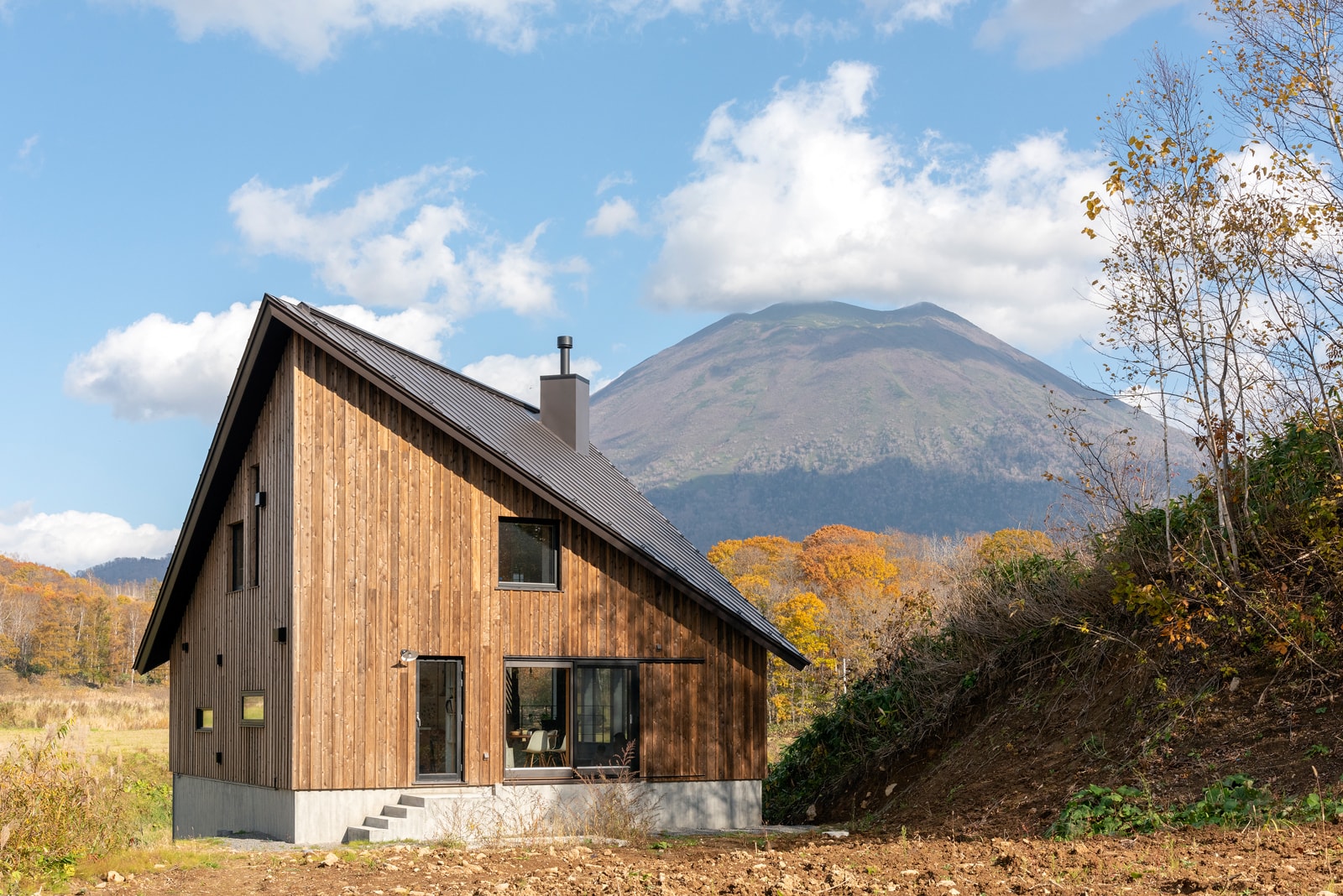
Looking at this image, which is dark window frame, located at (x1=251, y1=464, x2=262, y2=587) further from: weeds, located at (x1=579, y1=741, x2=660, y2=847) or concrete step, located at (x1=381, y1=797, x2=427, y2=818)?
weeds, located at (x1=579, y1=741, x2=660, y2=847)

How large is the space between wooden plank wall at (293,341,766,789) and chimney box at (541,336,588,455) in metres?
3.72

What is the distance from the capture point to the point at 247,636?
55.2ft

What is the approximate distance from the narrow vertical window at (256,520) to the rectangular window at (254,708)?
5.15ft

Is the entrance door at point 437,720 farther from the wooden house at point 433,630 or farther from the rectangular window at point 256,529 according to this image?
the rectangular window at point 256,529

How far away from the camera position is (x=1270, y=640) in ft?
40.9

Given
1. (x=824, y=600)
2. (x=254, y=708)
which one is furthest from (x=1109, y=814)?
(x=824, y=600)

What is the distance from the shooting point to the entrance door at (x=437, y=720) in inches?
592

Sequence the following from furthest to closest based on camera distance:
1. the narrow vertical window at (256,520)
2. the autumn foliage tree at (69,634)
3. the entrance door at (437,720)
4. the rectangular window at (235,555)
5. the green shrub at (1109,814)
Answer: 1. the autumn foliage tree at (69,634)
2. the rectangular window at (235,555)
3. the narrow vertical window at (256,520)
4. the entrance door at (437,720)
5. the green shrub at (1109,814)

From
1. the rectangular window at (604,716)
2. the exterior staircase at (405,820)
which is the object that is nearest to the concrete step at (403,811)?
the exterior staircase at (405,820)

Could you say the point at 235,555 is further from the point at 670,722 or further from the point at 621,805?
the point at 621,805

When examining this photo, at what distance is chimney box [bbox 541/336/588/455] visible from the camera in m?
19.7

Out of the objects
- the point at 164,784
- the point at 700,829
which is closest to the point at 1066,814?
the point at 700,829

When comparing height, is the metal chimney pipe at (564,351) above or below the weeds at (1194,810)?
above

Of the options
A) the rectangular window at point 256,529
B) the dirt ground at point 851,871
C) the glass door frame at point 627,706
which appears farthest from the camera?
the rectangular window at point 256,529
